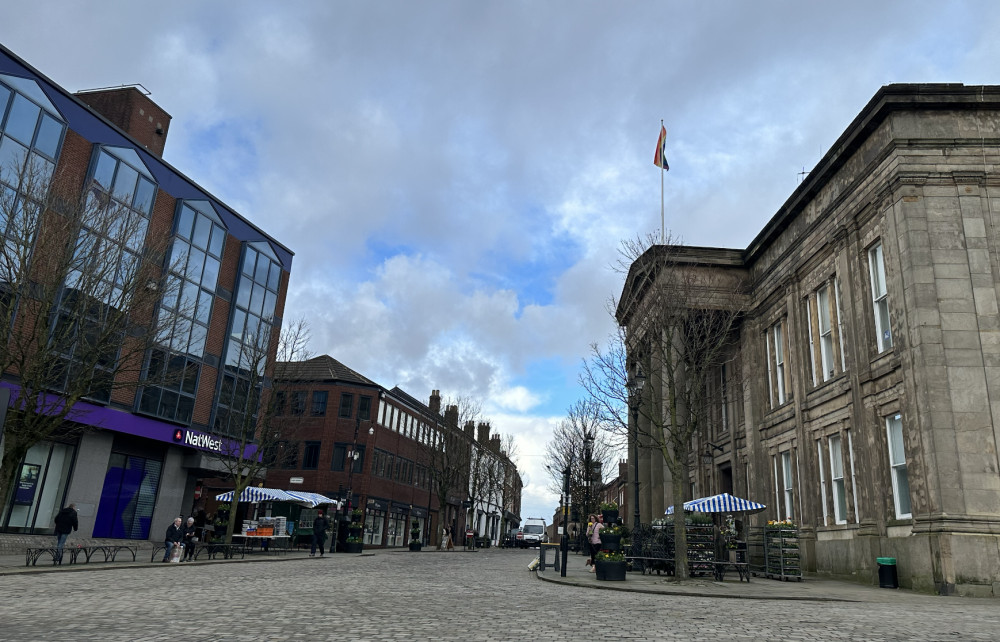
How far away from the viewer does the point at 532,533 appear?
78.1m

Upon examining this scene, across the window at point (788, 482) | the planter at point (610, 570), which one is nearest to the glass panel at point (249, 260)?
the planter at point (610, 570)

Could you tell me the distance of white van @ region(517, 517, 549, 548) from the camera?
75500 mm

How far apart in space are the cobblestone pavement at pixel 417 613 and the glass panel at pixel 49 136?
1683 cm

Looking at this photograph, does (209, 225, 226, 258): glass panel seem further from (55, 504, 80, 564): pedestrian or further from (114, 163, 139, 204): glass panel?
(55, 504, 80, 564): pedestrian

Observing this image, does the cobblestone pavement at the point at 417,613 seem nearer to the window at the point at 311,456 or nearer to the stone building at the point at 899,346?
Answer: the stone building at the point at 899,346

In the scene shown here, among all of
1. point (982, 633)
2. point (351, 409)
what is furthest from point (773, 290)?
point (351, 409)

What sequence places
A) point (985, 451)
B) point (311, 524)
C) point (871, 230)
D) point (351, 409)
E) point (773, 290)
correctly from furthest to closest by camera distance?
point (351, 409) < point (311, 524) < point (773, 290) < point (871, 230) < point (985, 451)

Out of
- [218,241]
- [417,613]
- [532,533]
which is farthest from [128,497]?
[532,533]

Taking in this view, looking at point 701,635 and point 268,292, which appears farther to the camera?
point 268,292

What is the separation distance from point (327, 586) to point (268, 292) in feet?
91.8

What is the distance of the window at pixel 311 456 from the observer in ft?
171

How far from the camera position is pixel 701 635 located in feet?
29.2

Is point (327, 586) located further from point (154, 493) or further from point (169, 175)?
point (169, 175)

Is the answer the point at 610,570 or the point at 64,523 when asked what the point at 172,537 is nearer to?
the point at 64,523
